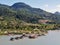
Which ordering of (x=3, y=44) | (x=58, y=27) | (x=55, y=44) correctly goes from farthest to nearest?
(x=58, y=27) → (x=3, y=44) → (x=55, y=44)

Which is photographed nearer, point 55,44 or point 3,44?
point 55,44

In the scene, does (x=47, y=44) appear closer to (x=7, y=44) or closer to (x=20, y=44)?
(x=20, y=44)

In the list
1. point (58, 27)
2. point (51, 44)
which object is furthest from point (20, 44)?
point (58, 27)

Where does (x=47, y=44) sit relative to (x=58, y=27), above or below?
above

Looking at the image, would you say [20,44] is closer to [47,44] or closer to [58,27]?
[47,44]

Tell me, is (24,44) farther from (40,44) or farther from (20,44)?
(40,44)

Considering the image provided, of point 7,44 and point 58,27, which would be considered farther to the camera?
point 58,27

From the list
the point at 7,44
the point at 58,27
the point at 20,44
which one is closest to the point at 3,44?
the point at 7,44

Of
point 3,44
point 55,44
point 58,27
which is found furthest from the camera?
point 58,27
